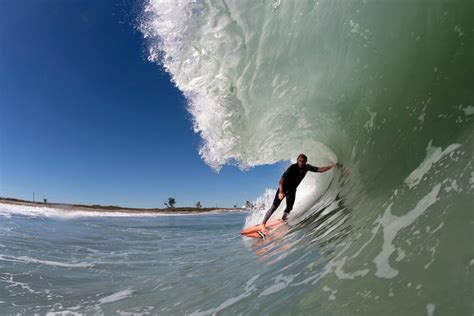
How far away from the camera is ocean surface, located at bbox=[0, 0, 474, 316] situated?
262 centimetres

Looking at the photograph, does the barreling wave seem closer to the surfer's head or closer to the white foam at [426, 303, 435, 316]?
the white foam at [426, 303, 435, 316]

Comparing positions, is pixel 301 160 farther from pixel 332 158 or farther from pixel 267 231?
pixel 267 231

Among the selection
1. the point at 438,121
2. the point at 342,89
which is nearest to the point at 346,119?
the point at 342,89

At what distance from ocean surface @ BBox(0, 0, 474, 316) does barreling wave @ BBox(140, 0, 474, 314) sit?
18 millimetres

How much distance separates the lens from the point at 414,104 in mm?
4102

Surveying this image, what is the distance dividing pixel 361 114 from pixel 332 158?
2.58 metres

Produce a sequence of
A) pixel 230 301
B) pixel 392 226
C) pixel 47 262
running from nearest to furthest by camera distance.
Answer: pixel 392 226 < pixel 230 301 < pixel 47 262

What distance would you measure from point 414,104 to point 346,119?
1920 millimetres

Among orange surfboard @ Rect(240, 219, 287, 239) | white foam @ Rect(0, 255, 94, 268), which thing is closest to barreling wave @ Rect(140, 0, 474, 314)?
orange surfboard @ Rect(240, 219, 287, 239)

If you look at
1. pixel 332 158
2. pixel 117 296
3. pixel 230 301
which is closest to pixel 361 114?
pixel 332 158

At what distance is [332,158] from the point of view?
7.89 meters

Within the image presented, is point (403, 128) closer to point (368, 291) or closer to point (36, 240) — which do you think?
point (368, 291)

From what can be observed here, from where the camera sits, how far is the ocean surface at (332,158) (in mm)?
2617

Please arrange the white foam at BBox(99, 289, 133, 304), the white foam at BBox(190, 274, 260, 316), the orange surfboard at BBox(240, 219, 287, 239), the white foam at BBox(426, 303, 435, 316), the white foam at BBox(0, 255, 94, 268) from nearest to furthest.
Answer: the white foam at BBox(426, 303, 435, 316) < the white foam at BBox(190, 274, 260, 316) < the white foam at BBox(99, 289, 133, 304) < the white foam at BBox(0, 255, 94, 268) < the orange surfboard at BBox(240, 219, 287, 239)
